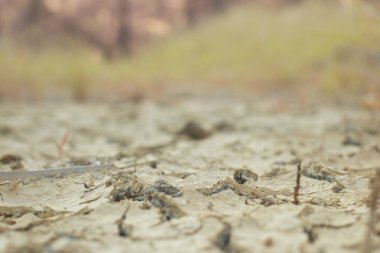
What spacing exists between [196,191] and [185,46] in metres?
6.98

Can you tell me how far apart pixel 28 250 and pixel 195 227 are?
0.33 m

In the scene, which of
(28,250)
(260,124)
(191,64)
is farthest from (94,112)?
(191,64)

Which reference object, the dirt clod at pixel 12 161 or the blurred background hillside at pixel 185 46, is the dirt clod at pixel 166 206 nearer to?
the dirt clod at pixel 12 161

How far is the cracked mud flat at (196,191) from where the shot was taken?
97 cm

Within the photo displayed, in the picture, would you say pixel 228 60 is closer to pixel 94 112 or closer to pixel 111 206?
pixel 94 112

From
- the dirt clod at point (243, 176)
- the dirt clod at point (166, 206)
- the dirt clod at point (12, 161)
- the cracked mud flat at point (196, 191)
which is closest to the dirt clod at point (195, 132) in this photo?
the cracked mud flat at point (196, 191)

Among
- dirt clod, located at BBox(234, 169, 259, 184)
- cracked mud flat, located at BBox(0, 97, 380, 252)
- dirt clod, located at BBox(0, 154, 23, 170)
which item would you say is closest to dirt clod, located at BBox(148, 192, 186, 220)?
cracked mud flat, located at BBox(0, 97, 380, 252)

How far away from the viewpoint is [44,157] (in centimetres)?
198

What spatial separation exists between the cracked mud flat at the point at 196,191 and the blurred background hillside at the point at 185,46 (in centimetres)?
92

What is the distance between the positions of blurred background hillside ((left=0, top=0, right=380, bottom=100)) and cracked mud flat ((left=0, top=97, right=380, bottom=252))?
3.02 feet

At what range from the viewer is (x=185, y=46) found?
809 centimetres

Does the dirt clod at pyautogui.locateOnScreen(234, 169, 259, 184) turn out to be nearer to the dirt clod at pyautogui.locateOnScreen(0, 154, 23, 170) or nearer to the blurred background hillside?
the dirt clod at pyautogui.locateOnScreen(0, 154, 23, 170)

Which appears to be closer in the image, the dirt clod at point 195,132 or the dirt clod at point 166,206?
the dirt clod at point 166,206

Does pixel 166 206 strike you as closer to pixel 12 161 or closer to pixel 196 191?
pixel 196 191
